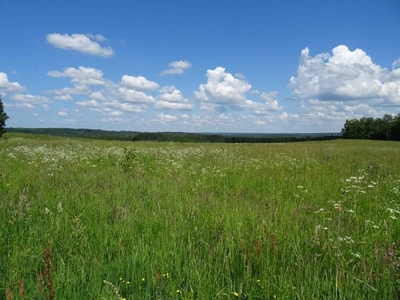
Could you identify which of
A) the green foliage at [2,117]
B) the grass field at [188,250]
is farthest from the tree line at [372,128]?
the green foliage at [2,117]

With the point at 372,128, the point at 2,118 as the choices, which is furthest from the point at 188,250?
the point at 372,128

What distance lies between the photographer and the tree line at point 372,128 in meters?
96.4

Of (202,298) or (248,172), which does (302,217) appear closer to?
(202,298)

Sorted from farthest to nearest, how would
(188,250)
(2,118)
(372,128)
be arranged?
(372,128), (2,118), (188,250)

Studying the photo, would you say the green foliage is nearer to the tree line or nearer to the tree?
the tree

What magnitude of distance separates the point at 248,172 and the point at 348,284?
253 inches

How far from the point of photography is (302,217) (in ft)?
13.6

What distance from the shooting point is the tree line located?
316 ft

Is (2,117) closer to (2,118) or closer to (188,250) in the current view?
(2,118)

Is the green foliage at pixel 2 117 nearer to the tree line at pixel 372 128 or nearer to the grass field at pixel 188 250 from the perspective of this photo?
the grass field at pixel 188 250

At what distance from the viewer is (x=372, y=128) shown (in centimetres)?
10488

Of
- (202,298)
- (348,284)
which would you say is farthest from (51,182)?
(348,284)

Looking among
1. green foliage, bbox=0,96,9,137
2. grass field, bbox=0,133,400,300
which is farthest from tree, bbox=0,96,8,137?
grass field, bbox=0,133,400,300

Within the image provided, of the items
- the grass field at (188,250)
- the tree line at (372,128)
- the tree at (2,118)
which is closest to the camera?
the grass field at (188,250)
